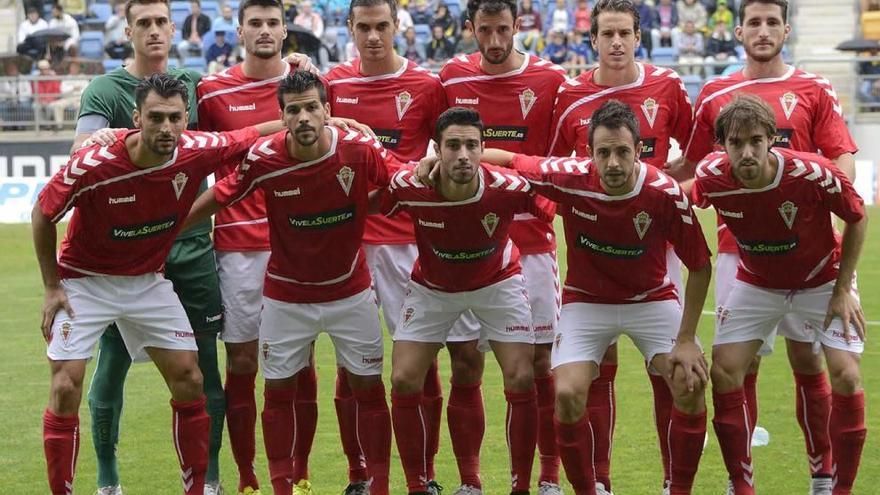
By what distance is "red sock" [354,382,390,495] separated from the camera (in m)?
6.50

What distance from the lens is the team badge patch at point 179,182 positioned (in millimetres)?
6258

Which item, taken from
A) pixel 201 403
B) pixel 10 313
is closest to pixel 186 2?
pixel 10 313

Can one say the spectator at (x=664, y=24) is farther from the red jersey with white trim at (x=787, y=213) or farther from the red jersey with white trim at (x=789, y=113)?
the red jersey with white trim at (x=787, y=213)

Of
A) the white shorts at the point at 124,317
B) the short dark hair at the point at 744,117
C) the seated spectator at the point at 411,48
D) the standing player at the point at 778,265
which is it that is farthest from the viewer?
the seated spectator at the point at 411,48

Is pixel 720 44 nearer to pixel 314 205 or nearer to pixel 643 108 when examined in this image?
pixel 643 108

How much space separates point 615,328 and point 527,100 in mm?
1359

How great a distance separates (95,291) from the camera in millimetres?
6285

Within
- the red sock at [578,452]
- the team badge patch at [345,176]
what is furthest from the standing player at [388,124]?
the red sock at [578,452]

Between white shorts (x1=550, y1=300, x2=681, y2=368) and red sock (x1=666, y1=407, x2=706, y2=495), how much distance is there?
1.12 ft

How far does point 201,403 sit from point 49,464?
736 millimetres

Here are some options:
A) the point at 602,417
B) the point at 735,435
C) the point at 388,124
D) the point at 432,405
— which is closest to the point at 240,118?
the point at 388,124

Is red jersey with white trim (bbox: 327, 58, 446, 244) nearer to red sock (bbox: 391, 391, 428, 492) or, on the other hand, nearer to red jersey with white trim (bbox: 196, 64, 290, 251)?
red jersey with white trim (bbox: 196, 64, 290, 251)

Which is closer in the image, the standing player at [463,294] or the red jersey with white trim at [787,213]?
the red jersey with white trim at [787,213]

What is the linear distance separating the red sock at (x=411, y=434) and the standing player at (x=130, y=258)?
0.92 m
